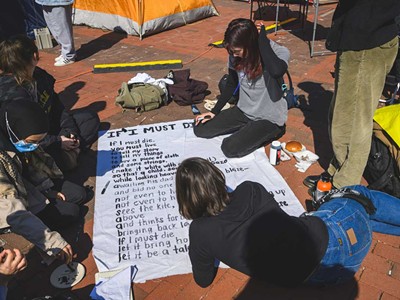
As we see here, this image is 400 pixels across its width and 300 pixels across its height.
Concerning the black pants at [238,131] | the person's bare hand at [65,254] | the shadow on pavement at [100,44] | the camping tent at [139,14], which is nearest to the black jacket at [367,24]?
the black pants at [238,131]

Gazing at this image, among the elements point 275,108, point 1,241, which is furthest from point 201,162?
point 275,108

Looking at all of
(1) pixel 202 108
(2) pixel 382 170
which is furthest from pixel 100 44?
(2) pixel 382 170

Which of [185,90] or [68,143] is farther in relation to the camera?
[185,90]

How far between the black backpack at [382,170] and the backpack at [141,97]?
2.65 meters

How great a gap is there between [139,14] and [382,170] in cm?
631

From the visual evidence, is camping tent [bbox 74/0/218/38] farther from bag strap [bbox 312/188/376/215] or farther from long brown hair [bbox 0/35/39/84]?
bag strap [bbox 312/188/376/215]

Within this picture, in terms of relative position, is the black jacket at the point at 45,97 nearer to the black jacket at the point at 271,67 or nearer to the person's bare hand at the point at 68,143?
the person's bare hand at the point at 68,143

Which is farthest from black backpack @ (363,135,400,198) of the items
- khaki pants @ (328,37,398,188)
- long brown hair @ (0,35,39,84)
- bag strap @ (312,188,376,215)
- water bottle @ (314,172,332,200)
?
long brown hair @ (0,35,39,84)

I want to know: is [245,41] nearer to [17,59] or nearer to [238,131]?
[238,131]

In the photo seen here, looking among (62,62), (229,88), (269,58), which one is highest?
(269,58)

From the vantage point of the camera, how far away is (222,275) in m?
2.56

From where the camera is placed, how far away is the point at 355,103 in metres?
2.88

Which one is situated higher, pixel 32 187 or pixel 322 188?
pixel 32 187

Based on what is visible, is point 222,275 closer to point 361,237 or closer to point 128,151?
point 361,237
